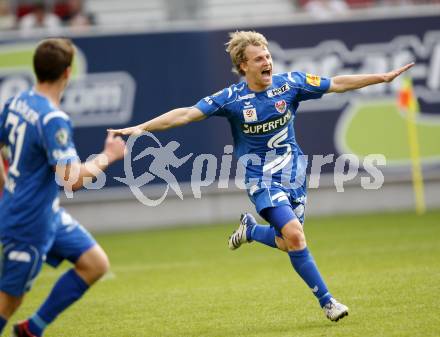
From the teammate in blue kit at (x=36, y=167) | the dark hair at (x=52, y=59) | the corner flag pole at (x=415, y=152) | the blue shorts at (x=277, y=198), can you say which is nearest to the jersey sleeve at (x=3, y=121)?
the teammate in blue kit at (x=36, y=167)

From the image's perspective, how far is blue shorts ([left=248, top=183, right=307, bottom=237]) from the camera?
768cm

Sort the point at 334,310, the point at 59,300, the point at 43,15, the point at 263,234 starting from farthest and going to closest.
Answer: the point at 43,15
the point at 263,234
the point at 334,310
the point at 59,300

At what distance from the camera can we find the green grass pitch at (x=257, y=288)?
736 centimetres

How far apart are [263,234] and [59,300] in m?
2.64

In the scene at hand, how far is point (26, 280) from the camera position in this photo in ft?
19.5

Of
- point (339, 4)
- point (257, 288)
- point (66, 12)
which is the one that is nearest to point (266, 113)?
point (257, 288)

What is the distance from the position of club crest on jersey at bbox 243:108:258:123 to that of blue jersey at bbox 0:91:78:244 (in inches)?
92.6

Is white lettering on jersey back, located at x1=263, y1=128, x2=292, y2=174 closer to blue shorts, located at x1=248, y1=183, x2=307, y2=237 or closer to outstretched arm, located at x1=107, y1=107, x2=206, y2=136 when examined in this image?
blue shorts, located at x1=248, y1=183, x2=307, y2=237

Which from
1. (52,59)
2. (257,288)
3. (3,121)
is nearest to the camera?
(52,59)

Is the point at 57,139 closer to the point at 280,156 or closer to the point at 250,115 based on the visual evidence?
the point at 250,115

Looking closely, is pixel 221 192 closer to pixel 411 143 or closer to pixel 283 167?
pixel 411 143

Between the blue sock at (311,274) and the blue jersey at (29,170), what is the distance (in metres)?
2.21

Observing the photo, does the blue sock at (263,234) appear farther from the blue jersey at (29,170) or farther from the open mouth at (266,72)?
the blue jersey at (29,170)

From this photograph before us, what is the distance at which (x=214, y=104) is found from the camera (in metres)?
7.92
